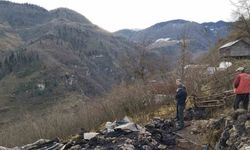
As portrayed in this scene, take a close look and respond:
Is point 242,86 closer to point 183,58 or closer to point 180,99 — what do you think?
point 180,99

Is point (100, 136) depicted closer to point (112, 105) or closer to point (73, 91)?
point (112, 105)

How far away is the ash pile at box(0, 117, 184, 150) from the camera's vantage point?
19.0 metres

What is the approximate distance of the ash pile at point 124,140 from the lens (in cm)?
1900

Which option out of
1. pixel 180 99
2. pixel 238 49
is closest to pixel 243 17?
pixel 238 49

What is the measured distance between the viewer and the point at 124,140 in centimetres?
1942

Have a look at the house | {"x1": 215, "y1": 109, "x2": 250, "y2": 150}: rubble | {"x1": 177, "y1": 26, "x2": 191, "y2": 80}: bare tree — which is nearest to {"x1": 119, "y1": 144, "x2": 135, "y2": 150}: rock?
{"x1": 215, "y1": 109, "x2": 250, "y2": 150}: rubble

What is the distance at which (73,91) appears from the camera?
173 metres

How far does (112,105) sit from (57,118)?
5.55 metres

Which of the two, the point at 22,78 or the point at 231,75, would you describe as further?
the point at 22,78

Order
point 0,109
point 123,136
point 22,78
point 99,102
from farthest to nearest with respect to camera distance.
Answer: point 22,78, point 0,109, point 99,102, point 123,136

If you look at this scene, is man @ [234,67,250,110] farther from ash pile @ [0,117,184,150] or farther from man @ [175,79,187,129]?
ash pile @ [0,117,184,150]

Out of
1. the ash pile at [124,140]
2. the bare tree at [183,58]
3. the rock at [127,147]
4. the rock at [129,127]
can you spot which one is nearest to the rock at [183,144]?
the ash pile at [124,140]

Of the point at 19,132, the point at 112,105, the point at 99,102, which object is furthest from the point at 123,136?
the point at 19,132

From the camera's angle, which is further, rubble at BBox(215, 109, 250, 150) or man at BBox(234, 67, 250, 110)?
man at BBox(234, 67, 250, 110)
